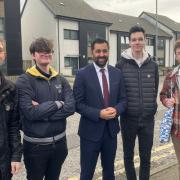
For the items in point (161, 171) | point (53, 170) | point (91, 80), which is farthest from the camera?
point (161, 171)

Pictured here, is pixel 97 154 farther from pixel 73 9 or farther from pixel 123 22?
pixel 123 22

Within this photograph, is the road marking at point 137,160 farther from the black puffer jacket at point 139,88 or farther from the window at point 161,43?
the window at point 161,43

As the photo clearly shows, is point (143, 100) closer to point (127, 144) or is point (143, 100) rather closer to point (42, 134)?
point (127, 144)

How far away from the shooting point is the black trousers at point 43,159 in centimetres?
364

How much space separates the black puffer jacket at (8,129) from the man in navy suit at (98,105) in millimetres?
1064

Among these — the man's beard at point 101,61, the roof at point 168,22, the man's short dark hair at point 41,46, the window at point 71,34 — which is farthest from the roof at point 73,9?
the man's short dark hair at point 41,46

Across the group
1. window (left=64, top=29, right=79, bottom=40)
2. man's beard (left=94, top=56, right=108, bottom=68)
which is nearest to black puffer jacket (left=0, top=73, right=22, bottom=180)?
man's beard (left=94, top=56, right=108, bottom=68)

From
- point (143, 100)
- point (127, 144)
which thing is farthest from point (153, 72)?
point (127, 144)

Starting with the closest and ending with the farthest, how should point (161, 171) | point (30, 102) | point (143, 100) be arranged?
point (30, 102) → point (143, 100) → point (161, 171)

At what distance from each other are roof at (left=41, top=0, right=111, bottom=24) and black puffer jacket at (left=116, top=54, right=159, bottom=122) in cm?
3288

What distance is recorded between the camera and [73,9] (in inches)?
1601

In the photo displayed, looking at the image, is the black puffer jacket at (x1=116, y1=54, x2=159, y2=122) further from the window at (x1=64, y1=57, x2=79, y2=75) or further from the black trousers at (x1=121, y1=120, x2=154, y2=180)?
the window at (x1=64, y1=57, x2=79, y2=75)

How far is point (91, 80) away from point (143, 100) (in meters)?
0.82

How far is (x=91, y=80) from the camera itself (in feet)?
13.7
